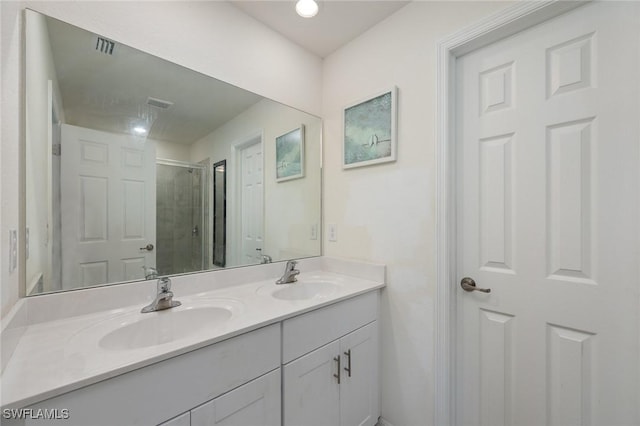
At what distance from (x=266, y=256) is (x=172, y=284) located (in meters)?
0.56

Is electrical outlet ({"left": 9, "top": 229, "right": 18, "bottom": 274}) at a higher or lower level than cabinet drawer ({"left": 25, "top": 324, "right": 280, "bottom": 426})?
higher

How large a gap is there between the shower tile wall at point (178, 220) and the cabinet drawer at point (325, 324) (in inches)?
24.6

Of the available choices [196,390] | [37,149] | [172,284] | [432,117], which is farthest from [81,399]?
[432,117]

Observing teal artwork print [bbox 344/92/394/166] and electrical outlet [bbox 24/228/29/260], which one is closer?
electrical outlet [bbox 24/228/29/260]

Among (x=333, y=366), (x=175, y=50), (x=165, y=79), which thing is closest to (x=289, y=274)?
(x=333, y=366)

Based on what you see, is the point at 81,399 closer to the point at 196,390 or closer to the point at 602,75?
the point at 196,390

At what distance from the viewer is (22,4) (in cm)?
92

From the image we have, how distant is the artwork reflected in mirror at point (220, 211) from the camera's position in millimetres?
1468

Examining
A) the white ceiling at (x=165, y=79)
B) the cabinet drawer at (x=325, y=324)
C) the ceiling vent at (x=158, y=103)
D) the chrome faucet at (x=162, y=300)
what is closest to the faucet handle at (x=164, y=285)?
the chrome faucet at (x=162, y=300)

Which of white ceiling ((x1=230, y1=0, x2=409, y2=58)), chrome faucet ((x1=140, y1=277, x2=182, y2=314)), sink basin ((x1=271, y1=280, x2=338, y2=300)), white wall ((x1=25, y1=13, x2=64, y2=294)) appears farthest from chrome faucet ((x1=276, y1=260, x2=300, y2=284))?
white ceiling ((x1=230, y1=0, x2=409, y2=58))

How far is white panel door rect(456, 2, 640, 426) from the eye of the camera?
928 millimetres

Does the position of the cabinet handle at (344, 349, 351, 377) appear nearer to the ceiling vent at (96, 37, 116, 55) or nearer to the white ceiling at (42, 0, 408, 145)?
the white ceiling at (42, 0, 408, 145)

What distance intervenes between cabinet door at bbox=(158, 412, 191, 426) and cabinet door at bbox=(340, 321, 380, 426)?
0.70m

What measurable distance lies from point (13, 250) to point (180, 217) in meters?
0.60
